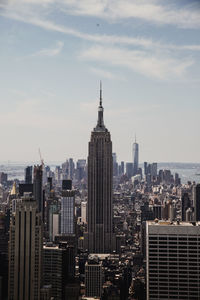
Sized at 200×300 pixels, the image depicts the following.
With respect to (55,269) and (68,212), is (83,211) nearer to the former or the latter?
(68,212)

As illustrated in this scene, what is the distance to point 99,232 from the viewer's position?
1399 cm

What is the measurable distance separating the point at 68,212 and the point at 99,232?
116 cm

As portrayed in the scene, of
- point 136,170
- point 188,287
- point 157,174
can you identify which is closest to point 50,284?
point 188,287

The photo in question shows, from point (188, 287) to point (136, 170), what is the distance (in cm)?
1253

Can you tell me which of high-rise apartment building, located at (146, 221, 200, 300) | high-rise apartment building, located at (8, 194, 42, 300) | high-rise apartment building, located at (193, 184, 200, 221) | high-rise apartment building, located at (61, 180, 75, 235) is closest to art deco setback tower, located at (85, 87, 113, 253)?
high-rise apartment building, located at (61, 180, 75, 235)

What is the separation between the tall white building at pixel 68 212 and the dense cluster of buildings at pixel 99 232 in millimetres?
31

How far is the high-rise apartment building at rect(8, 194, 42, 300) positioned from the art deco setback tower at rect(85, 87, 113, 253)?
789 centimetres

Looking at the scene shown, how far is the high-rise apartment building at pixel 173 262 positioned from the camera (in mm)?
5531

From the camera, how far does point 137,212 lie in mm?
15289

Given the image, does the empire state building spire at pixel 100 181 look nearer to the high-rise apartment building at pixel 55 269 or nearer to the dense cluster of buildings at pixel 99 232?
the dense cluster of buildings at pixel 99 232

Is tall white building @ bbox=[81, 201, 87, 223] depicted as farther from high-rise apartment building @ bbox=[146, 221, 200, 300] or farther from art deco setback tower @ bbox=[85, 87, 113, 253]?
high-rise apartment building @ bbox=[146, 221, 200, 300]

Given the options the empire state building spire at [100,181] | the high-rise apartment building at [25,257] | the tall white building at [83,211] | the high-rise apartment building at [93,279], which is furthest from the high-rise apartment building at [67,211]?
the high-rise apartment building at [25,257]

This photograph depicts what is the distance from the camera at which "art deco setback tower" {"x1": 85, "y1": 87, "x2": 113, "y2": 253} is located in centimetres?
1462

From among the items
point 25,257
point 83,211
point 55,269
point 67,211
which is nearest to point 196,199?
point 83,211
